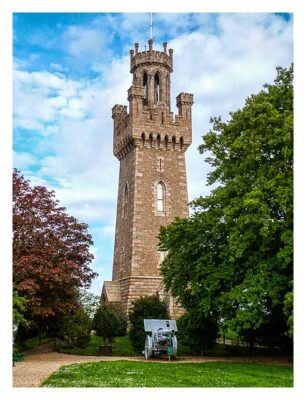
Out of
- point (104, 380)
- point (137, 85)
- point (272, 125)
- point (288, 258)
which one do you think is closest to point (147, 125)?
point (137, 85)

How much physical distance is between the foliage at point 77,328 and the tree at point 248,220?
833 cm

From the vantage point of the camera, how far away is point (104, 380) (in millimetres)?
15484

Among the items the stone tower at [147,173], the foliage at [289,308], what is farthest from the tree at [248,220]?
the stone tower at [147,173]

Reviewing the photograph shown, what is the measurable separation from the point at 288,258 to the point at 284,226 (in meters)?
1.33

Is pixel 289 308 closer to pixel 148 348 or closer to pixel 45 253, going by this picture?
pixel 148 348

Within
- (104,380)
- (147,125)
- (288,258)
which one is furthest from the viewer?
(147,125)

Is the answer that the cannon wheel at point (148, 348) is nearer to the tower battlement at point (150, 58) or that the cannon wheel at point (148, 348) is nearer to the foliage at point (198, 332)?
the foliage at point (198, 332)

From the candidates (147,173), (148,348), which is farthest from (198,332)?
(147,173)

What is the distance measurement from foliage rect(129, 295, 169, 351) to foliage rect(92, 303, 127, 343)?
6.96 feet

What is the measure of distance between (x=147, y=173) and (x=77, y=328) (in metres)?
12.1

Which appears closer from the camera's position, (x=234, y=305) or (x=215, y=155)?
(x=234, y=305)

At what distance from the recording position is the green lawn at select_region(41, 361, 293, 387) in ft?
48.6
